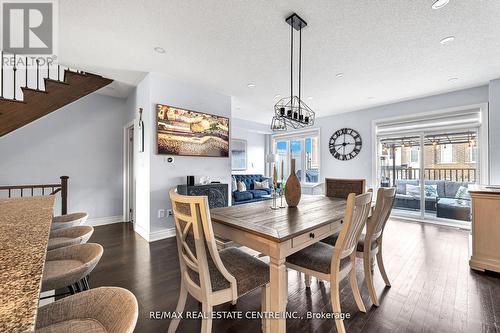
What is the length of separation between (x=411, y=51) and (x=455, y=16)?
62cm

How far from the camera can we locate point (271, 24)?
2.19m

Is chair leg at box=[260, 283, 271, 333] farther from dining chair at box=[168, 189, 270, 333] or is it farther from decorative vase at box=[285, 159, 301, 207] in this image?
decorative vase at box=[285, 159, 301, 207]

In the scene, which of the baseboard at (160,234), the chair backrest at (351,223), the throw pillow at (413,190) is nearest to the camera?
the chair backrest at (351,223)

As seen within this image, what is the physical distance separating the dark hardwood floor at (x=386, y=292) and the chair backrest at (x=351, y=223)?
0.61 metres

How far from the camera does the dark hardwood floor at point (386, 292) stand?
63.1 inches

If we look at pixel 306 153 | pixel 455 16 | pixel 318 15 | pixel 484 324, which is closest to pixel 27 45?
pixel 318 15

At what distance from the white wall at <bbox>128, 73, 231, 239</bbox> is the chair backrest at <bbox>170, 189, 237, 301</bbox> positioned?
229cm

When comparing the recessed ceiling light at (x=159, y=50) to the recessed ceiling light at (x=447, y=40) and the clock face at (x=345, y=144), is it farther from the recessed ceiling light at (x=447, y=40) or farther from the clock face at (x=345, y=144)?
the clock face at (x=345, y=144)

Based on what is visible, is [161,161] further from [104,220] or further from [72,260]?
[72,260]

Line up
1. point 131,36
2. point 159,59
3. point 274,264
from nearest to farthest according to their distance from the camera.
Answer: point 274,264
point 131,36
point 159,59

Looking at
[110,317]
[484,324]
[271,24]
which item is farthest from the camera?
[271,24]

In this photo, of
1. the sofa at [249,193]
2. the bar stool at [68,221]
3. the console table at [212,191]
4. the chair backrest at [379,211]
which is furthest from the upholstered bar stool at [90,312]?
the sofa at [249,193]

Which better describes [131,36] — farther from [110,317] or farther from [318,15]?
[110,317]

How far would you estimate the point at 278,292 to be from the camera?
1.27 m
